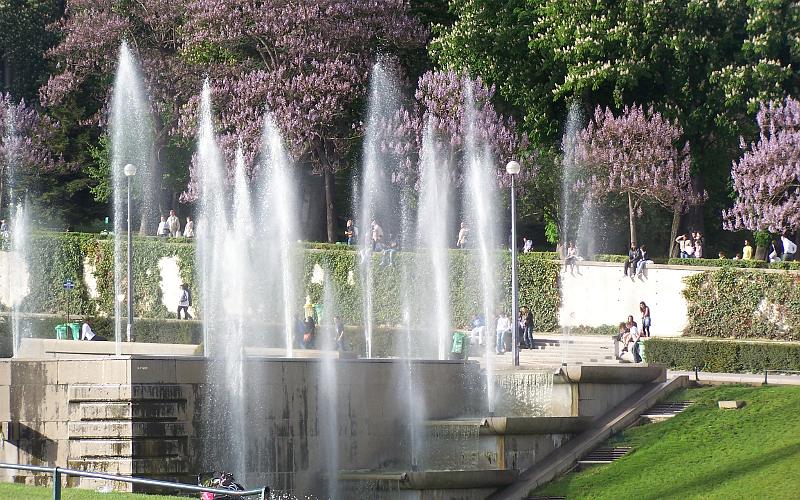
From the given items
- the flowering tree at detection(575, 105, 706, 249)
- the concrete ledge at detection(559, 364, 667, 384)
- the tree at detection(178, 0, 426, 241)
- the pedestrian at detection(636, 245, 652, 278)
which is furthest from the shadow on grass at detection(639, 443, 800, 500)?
the tree at detection(178, 0, 426, 241)

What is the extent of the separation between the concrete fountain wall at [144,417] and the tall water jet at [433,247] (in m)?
10.4

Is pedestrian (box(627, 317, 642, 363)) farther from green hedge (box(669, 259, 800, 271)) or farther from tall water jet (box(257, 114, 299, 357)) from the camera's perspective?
tall water jet (box(257, 114, 299, 357))

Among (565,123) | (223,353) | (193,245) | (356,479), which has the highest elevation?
(565,123)

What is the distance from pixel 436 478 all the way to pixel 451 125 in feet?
73.7

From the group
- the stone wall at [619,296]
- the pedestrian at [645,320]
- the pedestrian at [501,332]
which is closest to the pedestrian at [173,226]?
the stone wall at [619,296]

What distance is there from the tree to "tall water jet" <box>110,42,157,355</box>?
3494mm

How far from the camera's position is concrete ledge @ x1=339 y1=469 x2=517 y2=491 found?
32.3m

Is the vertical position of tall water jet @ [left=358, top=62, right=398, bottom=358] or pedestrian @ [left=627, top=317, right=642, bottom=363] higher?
tall water jet @ [left=358, top=62, right=398, bottom=358]

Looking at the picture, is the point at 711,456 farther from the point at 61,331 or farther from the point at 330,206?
the point at 330,206

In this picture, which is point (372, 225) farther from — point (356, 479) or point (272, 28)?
point (356, 479)

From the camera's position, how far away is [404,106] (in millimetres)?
56219

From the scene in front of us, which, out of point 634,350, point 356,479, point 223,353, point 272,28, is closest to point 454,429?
point 356,479

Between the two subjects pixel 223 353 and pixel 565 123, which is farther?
pixel 565 123

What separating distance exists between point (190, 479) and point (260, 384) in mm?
2609
